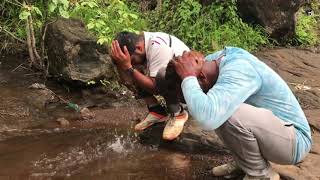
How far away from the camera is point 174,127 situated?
12.9ft

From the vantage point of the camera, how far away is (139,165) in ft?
12.1

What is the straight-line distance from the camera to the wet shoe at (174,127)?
3.89m

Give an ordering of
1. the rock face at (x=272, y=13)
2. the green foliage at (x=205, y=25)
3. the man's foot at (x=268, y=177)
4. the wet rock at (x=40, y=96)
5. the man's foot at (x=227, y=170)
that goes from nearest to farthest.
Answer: the man's foot at (x=268, y=177) → the man's foot at (x=227, y=170) → the wet rock at (x=40, y=96) → the green foliage at (x=205, y=25) → the rock face at (x=272, y=13)

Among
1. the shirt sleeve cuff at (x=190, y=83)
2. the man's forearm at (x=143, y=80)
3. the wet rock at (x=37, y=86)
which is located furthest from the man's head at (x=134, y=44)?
the wet rock at (x=37, y=86)

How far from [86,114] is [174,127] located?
4.09ft

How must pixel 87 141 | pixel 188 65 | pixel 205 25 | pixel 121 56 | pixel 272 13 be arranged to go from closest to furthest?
pixel 188 65 < pixel 121 56 < pixel 87 141 < pixel 205 25 < pixel 272 13

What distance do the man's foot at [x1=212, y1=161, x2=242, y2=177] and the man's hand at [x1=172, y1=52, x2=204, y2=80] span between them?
826 mm

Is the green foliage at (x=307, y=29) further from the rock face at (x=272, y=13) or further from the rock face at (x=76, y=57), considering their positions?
the rock face at (x=76, y=57)

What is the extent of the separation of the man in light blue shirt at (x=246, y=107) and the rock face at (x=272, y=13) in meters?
4.71

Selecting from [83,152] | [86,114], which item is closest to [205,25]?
[86,114]

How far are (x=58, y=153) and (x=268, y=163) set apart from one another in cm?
169

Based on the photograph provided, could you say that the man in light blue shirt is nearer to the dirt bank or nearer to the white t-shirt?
the dirt bank

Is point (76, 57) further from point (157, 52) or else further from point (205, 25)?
point (205, 25)

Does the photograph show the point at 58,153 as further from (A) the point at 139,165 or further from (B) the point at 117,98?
(B) the point at 117,98
